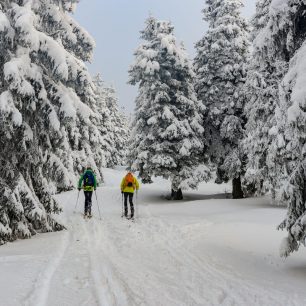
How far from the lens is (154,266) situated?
8727 millimetres

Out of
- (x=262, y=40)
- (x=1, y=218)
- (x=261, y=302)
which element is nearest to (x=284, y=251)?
(x=261, y=302)

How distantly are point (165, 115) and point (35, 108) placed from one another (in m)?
11.7

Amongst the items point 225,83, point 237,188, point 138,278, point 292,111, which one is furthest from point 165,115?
point 138,278

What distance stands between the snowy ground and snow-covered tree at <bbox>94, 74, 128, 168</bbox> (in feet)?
113

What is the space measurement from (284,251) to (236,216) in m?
8.65

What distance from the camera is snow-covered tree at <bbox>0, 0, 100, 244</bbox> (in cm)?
1120

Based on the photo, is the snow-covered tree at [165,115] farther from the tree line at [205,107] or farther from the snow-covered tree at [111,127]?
the snow-covered tree at [111,127]

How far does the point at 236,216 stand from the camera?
55.9 feet

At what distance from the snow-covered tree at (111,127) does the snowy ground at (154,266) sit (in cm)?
3444

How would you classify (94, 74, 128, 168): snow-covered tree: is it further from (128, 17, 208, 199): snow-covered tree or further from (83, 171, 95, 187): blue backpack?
(83, 171, 95, 187): blue backpack

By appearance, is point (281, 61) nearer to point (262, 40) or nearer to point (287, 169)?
point (262, 40)

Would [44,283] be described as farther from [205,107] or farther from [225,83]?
[225,83]

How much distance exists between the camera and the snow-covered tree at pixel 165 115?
2256 cm

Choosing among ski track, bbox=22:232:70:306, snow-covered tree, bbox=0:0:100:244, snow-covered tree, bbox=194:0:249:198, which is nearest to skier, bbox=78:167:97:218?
snow-covered tree, bbox=0:0:100:244
